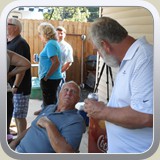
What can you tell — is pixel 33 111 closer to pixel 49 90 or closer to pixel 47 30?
pixel 49 90

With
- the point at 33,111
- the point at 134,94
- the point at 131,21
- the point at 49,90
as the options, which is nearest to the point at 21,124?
the point at 33,111

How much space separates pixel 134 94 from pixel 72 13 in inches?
19.0

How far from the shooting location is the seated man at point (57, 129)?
2.35 meters

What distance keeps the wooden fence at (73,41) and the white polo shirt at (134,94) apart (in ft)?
0.64

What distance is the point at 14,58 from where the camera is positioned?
2.38m

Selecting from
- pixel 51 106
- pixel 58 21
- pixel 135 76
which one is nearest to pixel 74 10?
pixel 58 21

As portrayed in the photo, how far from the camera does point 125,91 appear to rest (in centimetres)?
227

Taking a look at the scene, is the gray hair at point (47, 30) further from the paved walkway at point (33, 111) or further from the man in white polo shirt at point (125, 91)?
the paved walkway at point (33, 111)

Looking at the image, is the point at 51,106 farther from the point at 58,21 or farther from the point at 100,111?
the point at 58,21

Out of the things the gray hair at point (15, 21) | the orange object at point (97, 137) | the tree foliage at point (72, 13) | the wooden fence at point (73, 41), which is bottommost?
the orange object at point (97, 137)

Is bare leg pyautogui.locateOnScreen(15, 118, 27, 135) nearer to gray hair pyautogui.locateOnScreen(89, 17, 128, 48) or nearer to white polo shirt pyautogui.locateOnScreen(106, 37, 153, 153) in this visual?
white polo shirt pyautogui.locateOnScreen(106, 37, 153, 153)

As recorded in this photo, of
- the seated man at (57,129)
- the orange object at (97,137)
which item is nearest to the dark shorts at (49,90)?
the seated man at (57,129)

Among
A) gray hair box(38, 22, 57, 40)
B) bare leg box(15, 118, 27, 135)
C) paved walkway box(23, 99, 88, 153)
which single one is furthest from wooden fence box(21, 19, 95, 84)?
bare leg box(15, 118, 27, 135)

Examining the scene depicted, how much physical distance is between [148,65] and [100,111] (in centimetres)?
33
